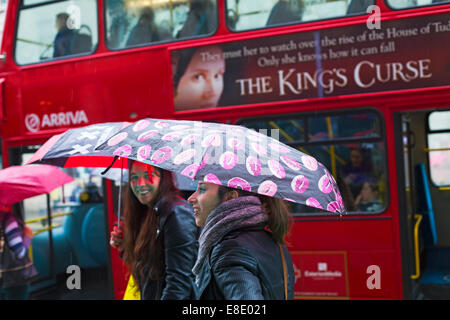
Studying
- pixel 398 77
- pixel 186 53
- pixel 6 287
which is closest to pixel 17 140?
pixel 6 287

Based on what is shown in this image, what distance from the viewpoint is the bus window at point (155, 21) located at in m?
5.47

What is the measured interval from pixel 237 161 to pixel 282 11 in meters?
3.32

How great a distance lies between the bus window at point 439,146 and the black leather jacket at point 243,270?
467 centimetres

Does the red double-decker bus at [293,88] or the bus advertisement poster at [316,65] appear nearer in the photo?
the bus advertisement poster at [316,65]

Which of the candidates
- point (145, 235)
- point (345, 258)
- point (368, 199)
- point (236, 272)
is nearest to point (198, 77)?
point (368, 199)

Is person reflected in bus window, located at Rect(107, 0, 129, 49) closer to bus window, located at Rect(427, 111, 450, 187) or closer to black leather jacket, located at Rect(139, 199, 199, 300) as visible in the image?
black leather jacket, located at Rect(139, 199, 199, 300)

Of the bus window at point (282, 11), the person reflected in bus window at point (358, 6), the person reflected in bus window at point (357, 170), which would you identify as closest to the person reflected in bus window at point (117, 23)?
the bus window at point (282, 11)

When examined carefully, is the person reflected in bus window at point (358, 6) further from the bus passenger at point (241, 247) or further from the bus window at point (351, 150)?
the bus passenger at point (241, 247)

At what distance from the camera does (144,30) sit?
18.7 ft

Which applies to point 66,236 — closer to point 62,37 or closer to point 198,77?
point 62,37

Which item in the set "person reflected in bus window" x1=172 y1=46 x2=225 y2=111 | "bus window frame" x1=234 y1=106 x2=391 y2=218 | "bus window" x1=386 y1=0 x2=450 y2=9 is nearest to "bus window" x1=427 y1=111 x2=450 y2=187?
"bus window frame" x1=234 y1=106 x2=391 y2=218

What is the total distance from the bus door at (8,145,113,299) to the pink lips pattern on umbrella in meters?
4.02
